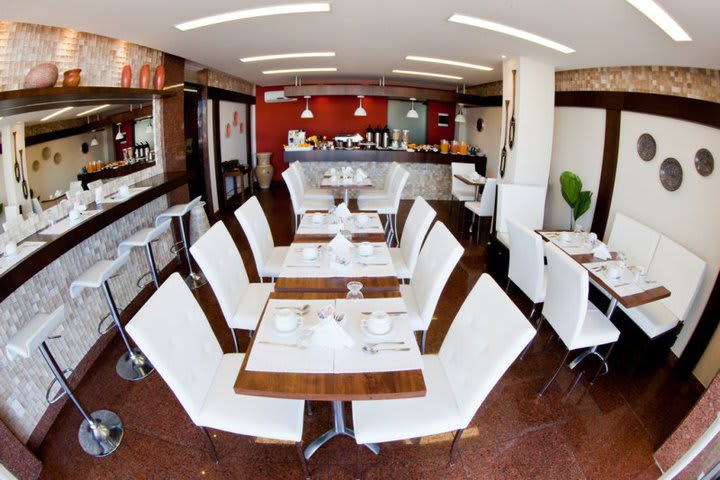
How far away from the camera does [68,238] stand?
2768 millimetres

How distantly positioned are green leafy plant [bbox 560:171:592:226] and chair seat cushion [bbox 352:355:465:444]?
356 centimetres

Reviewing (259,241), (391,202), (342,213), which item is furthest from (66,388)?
(391,202)

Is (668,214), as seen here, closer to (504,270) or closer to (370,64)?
(504,270)

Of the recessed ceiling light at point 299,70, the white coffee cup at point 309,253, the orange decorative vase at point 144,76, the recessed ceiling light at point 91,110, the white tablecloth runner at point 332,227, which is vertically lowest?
the white coffee cup at point 309,253

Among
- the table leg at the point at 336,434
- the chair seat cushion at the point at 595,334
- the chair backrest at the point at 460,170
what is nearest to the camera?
the table leg at the point at 336,434

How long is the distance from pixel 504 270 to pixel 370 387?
3403 millimetres

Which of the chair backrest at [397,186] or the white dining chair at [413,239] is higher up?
the chair backrest at [397,186]

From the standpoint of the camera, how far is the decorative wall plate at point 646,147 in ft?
12.3

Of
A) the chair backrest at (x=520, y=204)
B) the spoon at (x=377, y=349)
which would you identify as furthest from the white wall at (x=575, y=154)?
the spoon at (x=377, y=349)

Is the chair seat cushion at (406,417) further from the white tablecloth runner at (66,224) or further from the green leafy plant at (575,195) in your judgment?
the green leafy plant at (575,195)

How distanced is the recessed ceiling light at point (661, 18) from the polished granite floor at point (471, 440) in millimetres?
2340

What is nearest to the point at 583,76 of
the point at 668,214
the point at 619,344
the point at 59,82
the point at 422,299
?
the point at 668,214

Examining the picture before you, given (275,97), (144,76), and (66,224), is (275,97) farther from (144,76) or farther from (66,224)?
(66,224)

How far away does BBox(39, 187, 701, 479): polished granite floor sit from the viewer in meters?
2.17
